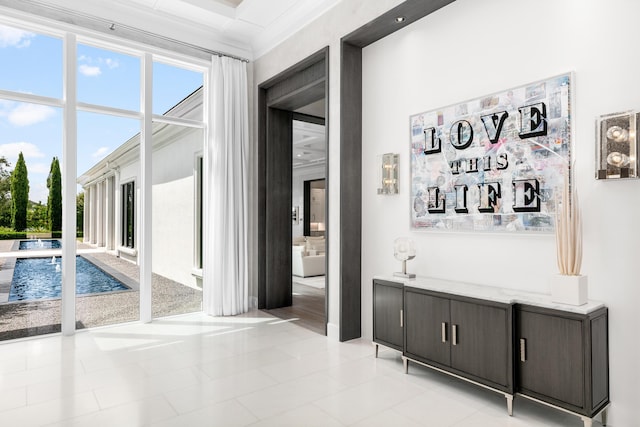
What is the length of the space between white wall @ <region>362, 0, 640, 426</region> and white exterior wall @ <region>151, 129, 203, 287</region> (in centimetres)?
239

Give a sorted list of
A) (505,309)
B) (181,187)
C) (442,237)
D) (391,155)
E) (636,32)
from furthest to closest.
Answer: (181,187), (391,155), (442,237), (505,309), (636,32)

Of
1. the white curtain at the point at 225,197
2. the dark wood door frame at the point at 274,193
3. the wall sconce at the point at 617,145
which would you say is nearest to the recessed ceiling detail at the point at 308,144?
the dark wood door frame at the point at 274,193

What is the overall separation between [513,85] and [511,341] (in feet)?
5.93

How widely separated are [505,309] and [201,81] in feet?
14.8

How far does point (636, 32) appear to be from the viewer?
2279 mm

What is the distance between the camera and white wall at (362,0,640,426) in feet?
7.63

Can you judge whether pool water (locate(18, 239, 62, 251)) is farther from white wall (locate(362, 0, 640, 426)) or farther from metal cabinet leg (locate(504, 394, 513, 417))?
metal cabinet leg (locate(504, 394, 513, 417))

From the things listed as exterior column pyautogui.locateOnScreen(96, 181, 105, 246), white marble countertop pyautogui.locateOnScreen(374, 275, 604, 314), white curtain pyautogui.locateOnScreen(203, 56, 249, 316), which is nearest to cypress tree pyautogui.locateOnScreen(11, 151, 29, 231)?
exterior column pyautogui.locateOnScreen(96, 181, 105, 246)

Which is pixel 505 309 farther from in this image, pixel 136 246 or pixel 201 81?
pixel 201 81

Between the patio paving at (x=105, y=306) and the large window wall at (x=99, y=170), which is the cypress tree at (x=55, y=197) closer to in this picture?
the large window wall at (x=99, y=170)

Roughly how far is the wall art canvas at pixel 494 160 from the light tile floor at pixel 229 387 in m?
1.28

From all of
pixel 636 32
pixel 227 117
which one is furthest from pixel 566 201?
pixel 227 117

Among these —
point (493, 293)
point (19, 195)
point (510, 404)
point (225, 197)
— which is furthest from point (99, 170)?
point (510, 404)

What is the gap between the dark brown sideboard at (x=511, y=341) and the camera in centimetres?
223
